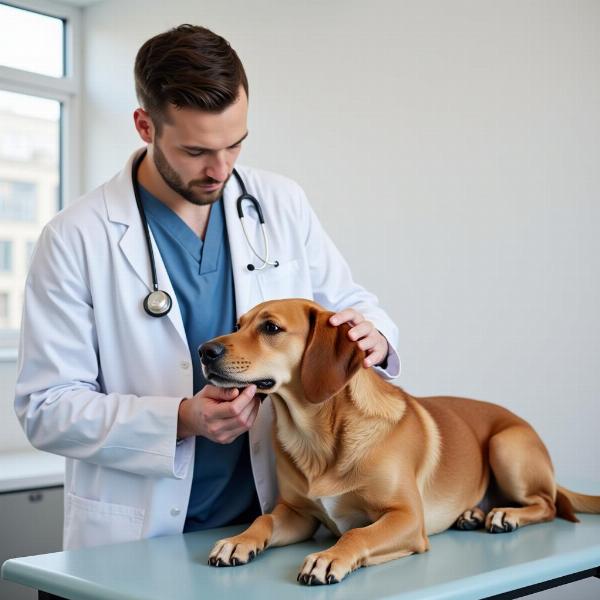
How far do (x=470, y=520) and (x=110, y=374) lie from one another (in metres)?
0.75

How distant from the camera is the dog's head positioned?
145cm

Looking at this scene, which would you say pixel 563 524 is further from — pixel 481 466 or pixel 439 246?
pixel 439 246

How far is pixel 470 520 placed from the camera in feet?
5.36

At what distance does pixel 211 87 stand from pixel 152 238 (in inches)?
13.6

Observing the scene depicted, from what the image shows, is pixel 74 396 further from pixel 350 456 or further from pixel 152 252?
pixel 350 456

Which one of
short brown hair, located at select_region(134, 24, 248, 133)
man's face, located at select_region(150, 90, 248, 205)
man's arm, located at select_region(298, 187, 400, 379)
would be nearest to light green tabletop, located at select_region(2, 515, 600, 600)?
man's arm, located at select_region(298, 187, 400, 379)

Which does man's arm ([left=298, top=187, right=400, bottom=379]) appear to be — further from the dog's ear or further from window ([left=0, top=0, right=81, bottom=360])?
window ([left=0, top=0, right=81, bottom=360])

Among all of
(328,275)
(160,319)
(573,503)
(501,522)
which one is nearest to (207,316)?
(160,319)

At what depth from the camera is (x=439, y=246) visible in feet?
9.91

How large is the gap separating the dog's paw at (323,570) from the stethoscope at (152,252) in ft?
2.00

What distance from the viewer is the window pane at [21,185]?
397 centimetres

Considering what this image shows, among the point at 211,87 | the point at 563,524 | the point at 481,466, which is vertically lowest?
the point at 563,524

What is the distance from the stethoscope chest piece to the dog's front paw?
0.48 m

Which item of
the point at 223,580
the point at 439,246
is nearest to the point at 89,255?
the point at 223,580
